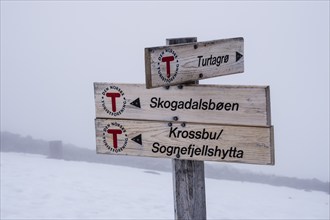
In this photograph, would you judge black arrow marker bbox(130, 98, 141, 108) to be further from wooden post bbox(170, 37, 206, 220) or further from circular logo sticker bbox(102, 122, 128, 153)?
wooden post bbox(170, 37, 206, 220)

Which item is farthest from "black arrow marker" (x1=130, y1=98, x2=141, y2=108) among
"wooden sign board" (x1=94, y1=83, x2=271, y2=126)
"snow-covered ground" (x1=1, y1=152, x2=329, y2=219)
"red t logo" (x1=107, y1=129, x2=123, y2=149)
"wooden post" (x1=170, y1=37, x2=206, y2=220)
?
"snow-covered ground" (x1=1, y1=152, x2=329, y2=219)

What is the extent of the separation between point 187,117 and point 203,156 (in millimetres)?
271

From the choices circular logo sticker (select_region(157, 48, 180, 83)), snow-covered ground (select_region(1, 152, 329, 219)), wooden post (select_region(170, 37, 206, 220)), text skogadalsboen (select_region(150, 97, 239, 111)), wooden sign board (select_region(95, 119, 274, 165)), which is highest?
circular logo sticker (select_region(157, 48, 180, 83))

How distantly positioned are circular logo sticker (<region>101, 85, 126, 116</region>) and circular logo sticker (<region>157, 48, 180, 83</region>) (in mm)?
371

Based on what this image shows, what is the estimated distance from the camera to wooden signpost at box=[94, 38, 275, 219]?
9.29 ft

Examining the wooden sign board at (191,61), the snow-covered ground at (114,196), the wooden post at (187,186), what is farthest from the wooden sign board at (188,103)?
the snow-covered ground at (114,196)

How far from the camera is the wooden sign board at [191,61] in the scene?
9.30 ft

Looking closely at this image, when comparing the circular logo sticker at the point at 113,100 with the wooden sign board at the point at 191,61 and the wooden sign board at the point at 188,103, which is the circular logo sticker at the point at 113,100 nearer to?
the wooden sign board at the point at 188,103

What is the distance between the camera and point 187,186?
3.16 meters

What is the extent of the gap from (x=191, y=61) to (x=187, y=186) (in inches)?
34.0

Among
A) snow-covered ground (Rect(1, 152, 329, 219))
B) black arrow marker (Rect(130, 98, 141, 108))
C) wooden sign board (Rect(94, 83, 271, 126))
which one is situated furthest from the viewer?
snow-covered ground (Rect(1, 152, 329, 219))

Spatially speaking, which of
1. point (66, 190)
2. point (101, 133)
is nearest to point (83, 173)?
point (66, 190)

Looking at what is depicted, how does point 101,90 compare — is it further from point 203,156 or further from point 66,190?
point 66,190

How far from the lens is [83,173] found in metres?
11.8
